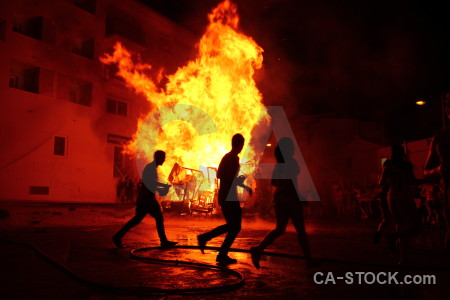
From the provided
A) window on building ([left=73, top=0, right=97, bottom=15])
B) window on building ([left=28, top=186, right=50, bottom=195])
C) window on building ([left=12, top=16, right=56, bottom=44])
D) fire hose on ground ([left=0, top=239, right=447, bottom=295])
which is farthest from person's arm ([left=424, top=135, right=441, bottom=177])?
window on building ([left=73, top=0, right=97, bottom=15])

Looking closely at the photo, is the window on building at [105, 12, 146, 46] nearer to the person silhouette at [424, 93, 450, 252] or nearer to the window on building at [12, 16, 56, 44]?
the window on building at [12, 16, 56, 44]

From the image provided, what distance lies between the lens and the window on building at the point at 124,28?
27.0 meters

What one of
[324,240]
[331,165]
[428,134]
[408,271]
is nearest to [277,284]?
[408,271]

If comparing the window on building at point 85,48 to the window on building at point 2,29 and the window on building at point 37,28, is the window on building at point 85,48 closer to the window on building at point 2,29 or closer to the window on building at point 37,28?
the window on building at point 37,28

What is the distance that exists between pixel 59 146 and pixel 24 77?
443 cm

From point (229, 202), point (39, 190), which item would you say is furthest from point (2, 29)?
point (229, 202)

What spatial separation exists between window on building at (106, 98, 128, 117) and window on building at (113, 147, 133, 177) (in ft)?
8.54

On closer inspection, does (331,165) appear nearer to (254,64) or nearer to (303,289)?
(254,64)

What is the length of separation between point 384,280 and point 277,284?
140 centimetres

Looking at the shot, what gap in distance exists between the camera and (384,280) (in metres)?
4.91

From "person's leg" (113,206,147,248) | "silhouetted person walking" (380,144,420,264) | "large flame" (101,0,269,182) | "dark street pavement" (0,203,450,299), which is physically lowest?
"dark street pavement" (0,203,450,299)

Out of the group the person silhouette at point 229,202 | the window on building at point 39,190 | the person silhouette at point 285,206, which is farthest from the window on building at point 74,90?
the person silhouette at point 285,206

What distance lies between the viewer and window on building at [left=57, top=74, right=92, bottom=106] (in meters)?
23.9

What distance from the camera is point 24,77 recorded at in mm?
22734
